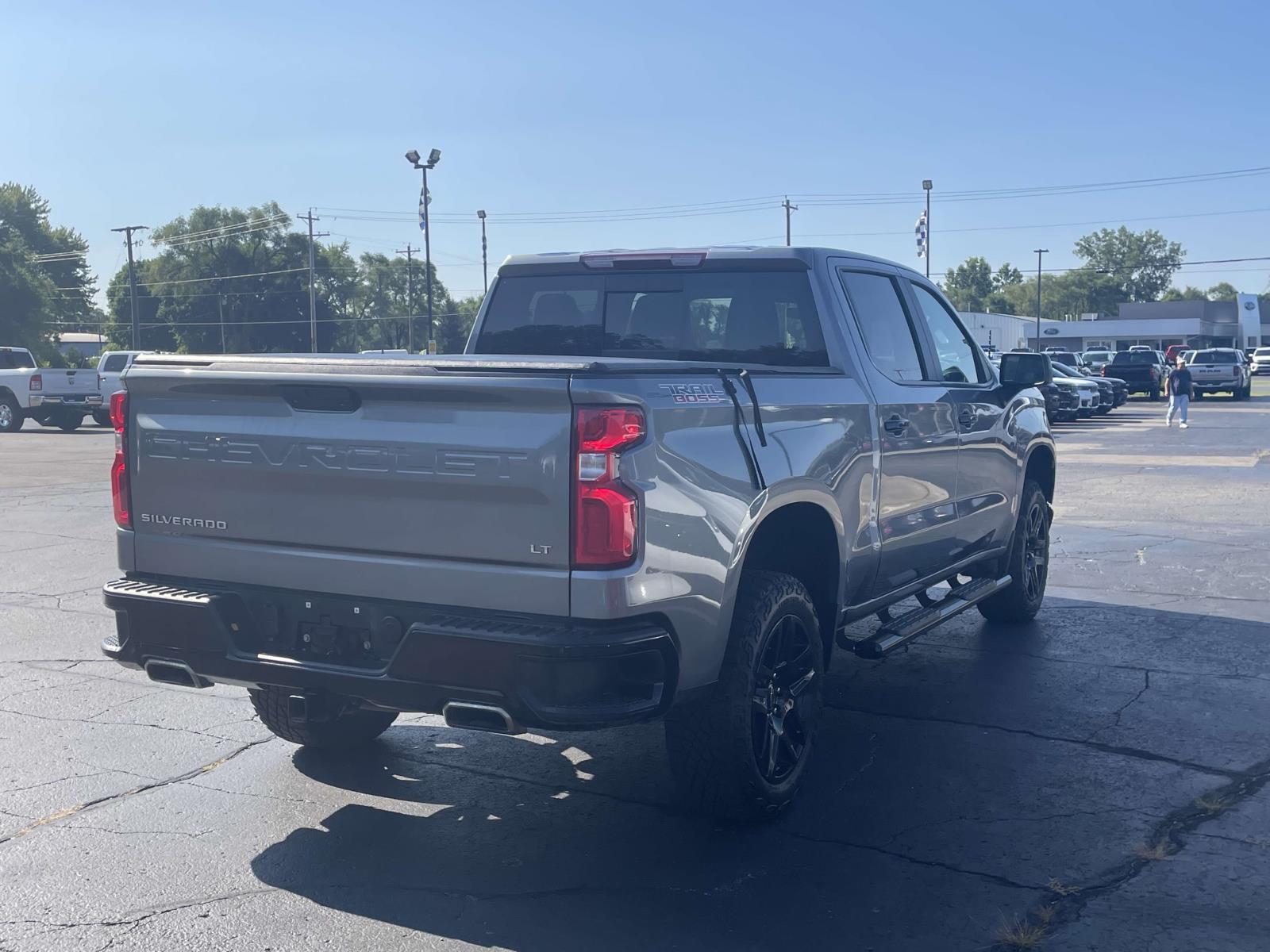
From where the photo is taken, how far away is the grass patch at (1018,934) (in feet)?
12.1

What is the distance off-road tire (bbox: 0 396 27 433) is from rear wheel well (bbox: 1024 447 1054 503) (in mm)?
26696

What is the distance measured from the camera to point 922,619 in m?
5.96

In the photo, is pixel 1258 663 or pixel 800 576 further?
pixel 1258 663

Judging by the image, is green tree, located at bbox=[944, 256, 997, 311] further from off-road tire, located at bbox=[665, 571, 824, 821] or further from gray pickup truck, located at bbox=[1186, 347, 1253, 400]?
off-road tire, located at bbox=[665, 571, 824, 821]

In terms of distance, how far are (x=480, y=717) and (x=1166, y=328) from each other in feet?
383

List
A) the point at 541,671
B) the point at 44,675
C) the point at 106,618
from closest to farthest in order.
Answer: the point at 541,671 < the point at 44,675 < the point at 106,618

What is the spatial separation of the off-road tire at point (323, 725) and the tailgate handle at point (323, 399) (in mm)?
1431

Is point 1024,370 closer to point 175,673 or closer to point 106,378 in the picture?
point 175,673

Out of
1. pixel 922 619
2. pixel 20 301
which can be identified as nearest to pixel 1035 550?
pixel 922 619

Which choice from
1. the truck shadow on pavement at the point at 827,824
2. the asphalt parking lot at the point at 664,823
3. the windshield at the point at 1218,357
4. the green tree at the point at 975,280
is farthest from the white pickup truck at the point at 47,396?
the green tree at the point at 975,280

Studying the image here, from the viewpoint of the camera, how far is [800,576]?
5262 millimetres

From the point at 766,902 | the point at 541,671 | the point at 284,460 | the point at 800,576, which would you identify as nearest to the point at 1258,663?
the point at 800,576

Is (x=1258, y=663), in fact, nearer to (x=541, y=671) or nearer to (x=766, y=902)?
(x=766, y=902)

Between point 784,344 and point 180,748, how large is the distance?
3.18 metres
